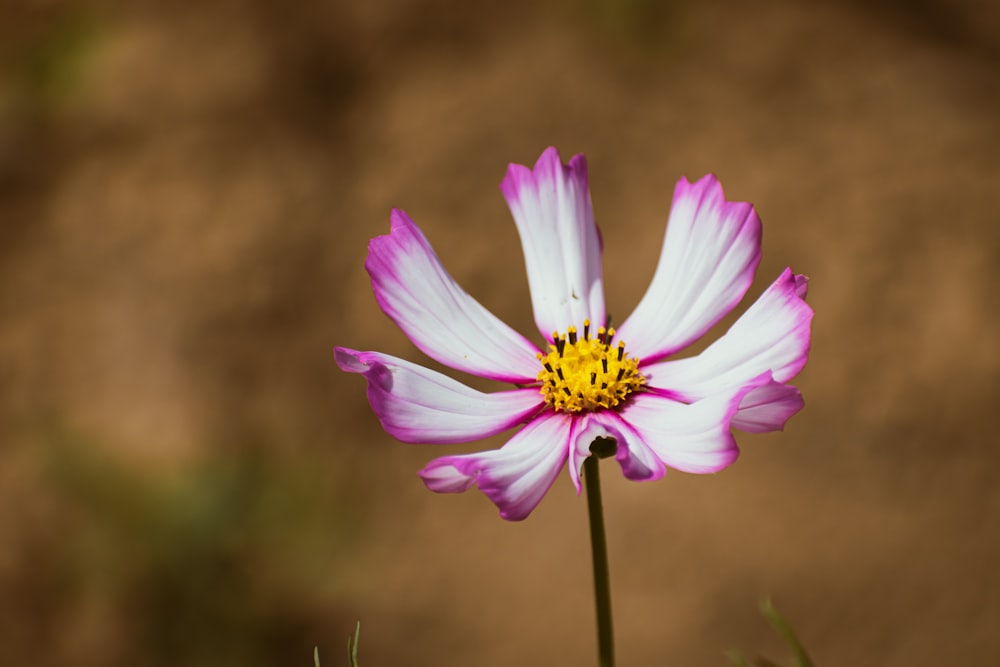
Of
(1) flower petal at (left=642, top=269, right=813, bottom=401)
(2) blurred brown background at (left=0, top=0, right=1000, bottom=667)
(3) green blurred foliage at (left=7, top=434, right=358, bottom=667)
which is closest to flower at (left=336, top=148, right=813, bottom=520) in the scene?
(1) flower petal at (left=642, top=269, right=813, bottom=401)

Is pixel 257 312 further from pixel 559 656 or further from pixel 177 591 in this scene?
pixel 559 656

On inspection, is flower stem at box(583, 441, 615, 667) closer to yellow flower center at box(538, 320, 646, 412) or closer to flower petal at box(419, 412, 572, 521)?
flower petal at box(419, 412, 572, 521)

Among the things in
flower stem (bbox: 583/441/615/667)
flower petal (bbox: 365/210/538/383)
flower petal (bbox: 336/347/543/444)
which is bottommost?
flower stem (bbox: 583/441/615/667)

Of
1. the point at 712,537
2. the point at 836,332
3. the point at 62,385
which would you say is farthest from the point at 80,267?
the point at 836,332

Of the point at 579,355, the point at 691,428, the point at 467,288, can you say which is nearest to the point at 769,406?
the point at 691,428

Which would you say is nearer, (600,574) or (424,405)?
(600,574)

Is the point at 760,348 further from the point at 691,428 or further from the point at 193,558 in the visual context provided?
the point at 193,558

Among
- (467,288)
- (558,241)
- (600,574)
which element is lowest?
(600,574)

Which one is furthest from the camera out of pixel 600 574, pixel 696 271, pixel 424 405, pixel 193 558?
pixel 193 558
